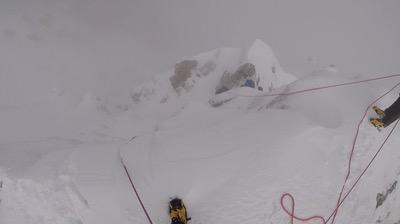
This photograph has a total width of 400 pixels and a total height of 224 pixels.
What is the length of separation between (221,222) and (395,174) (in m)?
4.07

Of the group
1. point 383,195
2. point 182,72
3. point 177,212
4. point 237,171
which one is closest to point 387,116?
point 383,195

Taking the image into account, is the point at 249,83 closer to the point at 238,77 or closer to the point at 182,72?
the point at 238,77

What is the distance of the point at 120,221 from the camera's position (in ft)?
15.4

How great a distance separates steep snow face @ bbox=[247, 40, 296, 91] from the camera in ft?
72.2

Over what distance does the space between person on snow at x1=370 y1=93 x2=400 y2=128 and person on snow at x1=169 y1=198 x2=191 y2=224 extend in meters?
4.26

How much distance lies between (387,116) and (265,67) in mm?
18466

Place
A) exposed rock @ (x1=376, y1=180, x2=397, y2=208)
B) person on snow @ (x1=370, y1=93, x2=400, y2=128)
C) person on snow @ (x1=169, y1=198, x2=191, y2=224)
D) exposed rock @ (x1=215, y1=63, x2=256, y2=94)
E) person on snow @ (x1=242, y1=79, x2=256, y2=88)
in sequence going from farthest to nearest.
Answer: exposed rock @ (x1=215, y1=63, x2=256, y2=94), person on snow @ (x1=242, y1=79, x2=256, y2=88), exposed rock @ (x1=376, y1=180, x2=397, y2=208), person on snow @ (x1=370, y1=93, x2=400, y2=128), person on snow @ (x1=169, y1=198, x2=191, y2=224)

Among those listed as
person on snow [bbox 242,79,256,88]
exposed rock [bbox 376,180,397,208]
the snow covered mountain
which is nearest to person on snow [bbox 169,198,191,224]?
the snow covered mountain

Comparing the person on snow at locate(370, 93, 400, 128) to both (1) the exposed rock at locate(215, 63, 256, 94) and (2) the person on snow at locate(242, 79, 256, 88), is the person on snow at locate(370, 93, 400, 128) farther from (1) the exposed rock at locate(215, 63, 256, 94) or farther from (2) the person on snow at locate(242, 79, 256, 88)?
(1) the exposed rock at locate(215, 63, 256, 94)

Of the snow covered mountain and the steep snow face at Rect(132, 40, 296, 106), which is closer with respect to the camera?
the snow covered mountain

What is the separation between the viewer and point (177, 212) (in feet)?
14.9

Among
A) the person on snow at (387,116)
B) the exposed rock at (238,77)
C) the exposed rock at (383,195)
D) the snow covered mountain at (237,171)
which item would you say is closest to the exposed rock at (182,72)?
the exposed rock at (238,77)

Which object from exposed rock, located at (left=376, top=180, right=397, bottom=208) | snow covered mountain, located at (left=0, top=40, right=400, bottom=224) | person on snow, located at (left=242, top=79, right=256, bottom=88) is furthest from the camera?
person on snow, located at (left=242, top=79, right=256, bottom=88)

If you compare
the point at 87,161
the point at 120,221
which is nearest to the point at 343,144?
the point at 120,221
